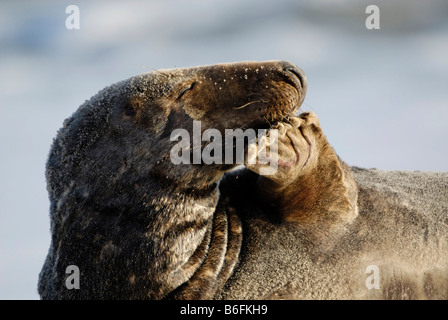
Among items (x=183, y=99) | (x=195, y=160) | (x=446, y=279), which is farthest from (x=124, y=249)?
(x=446, y=279)

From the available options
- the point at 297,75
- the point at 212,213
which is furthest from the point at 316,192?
the point at 297,75

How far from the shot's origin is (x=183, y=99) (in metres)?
5.25

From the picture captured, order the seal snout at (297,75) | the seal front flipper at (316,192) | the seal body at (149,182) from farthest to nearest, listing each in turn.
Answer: the seal front flipper at (316,192) → the seal snout at (297,75) → the seal body at (149,182)

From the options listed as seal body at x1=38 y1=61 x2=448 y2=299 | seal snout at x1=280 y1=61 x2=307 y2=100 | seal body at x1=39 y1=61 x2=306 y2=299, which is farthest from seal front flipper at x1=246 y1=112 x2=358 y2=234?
seal body at x1=39 y1=61 x2=306 y2=299

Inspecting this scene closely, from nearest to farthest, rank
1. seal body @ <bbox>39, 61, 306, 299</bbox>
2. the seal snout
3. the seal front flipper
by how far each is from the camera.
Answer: seal body @ <bbox>39, 61, 306, 299</bbox>
the seal snout
the seal front flipper

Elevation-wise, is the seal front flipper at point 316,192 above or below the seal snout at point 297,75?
below

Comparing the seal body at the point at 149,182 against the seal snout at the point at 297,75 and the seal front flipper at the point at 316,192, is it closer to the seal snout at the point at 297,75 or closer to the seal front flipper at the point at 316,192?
the seal snout at the point at 297,75

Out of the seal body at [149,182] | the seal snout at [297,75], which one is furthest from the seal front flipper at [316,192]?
the seal body at [149,182]

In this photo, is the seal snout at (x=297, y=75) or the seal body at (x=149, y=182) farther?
the seal snout at (x=297, y=75)

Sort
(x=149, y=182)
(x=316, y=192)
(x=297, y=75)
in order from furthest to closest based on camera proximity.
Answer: (x=316, y=192) < (x=297, y=75) < (x=149, y=182)

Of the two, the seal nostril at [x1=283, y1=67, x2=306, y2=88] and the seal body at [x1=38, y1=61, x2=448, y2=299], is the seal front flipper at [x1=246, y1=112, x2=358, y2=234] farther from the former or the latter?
the seal nostril at [x1=283, y1=67, x2=306, y2=88]

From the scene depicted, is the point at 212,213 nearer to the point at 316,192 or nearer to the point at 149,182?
the point at 149,182

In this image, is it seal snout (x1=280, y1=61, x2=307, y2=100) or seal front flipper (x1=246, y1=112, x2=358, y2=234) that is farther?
seal front flipper (x1=246, y1=112, x2=358, y2=234)
